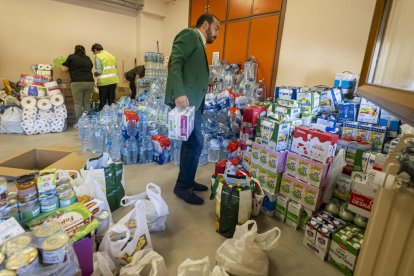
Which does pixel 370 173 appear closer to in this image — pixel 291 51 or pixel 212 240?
pixel 212 240

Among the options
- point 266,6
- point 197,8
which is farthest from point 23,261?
point 197,8

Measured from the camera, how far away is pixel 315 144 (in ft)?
5.63

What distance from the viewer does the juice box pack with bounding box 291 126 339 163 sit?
65.4 inches

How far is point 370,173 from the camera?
1327mm

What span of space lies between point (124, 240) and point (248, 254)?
0.66 meters

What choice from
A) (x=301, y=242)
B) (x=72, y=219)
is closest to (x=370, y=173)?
(x=301, y=242)

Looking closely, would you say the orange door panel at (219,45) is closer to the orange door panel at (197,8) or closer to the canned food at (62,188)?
the orange door panel at (197,8)

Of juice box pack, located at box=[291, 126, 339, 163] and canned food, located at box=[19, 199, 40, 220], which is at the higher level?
juice box pack, located at box=[291, 126, 339, 163]

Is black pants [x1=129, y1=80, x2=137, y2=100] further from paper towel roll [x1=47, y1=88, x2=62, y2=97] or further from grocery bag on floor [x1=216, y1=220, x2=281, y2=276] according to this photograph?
grocery bag on floor [x1=216, y1=220, x2=281, y2=276]

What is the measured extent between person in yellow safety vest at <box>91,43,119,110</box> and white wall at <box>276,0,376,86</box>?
9.91ft

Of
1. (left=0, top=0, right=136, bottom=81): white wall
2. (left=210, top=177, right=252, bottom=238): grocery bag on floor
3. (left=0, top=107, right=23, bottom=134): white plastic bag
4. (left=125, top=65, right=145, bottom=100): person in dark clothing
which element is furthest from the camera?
(left=125, top=65, right=145, bottom=100): person in dark clothing

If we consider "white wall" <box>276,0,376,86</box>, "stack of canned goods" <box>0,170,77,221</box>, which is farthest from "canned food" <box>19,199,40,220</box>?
"white wall" <box>276,0,376,86</box>

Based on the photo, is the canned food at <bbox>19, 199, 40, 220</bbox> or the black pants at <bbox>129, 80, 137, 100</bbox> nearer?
the canned food at <bbox>19, 199, 40, 220</bbox>

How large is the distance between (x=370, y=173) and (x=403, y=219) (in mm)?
903
